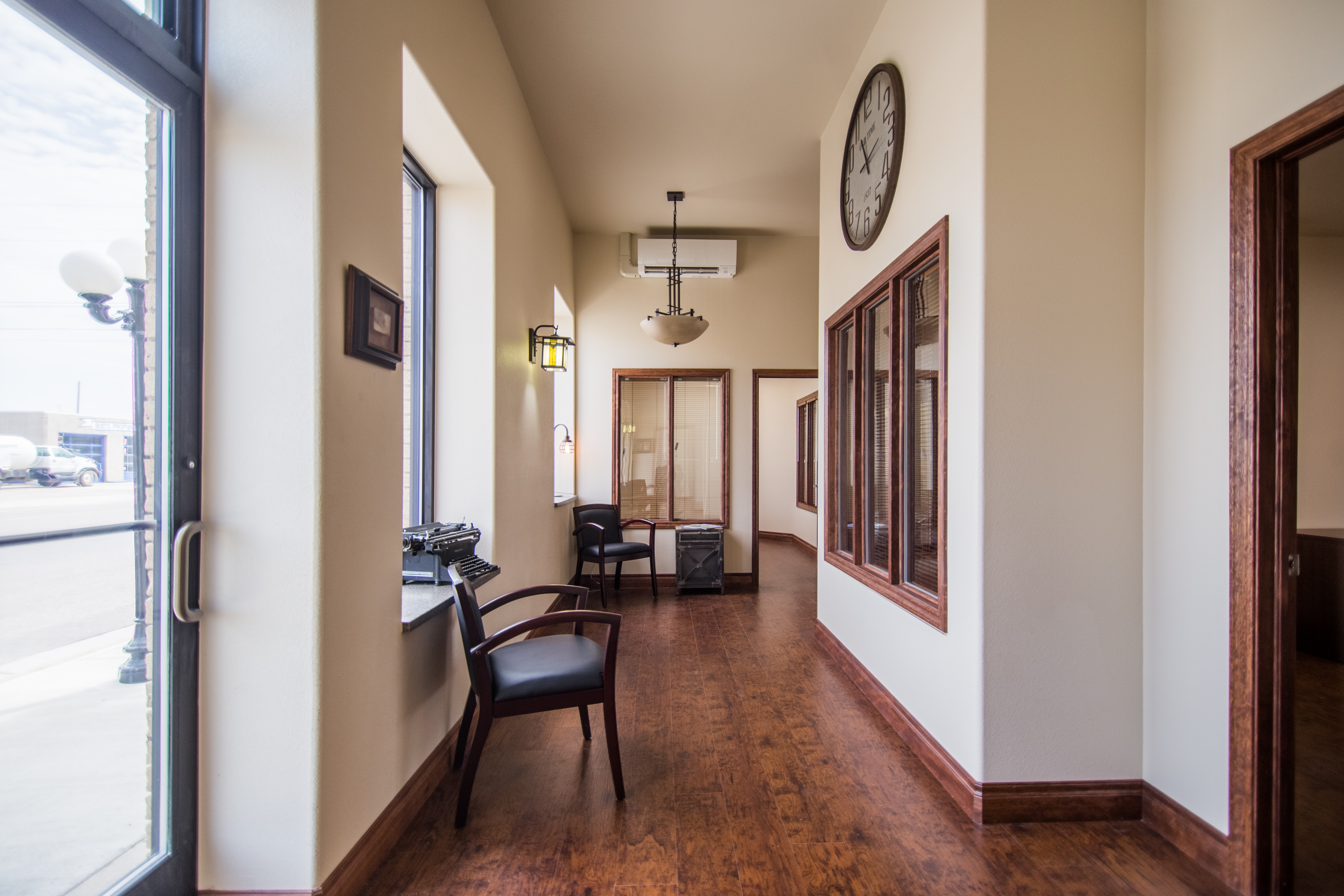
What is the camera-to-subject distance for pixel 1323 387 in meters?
4.06

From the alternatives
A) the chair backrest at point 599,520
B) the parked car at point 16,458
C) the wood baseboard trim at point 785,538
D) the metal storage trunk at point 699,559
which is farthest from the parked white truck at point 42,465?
the wood baseboard trim at point 785,538

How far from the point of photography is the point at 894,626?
3133 mm

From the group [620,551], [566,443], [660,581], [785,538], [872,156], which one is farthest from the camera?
[785,538]

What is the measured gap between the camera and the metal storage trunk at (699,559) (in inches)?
250

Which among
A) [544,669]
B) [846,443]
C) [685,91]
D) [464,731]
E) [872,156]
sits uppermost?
[685,91]

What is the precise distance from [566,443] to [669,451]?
1.06 metres

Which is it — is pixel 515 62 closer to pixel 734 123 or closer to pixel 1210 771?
pixel 734 123

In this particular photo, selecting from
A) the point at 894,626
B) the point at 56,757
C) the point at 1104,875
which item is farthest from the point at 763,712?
the point at 56,757

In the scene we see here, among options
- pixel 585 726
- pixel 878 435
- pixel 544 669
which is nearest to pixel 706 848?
pixel 544 669

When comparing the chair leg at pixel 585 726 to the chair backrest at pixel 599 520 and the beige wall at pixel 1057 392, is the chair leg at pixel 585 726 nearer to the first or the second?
the beige wall at pixel 1057 392

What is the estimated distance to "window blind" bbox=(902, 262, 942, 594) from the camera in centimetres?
280

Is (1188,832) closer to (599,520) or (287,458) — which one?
(287,458)

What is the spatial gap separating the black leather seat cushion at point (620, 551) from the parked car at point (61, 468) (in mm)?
4519

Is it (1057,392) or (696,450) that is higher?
(1057,392)
